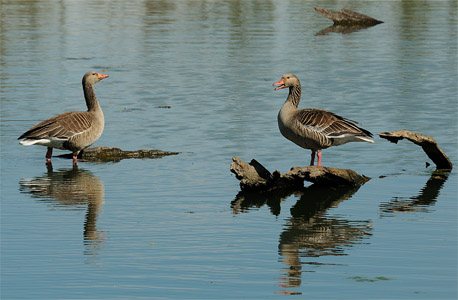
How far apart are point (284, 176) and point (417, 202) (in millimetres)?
2406

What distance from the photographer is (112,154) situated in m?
19.6

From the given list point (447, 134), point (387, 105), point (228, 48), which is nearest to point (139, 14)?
point (228, 48)

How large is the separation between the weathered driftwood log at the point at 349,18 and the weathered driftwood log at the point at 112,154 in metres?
36.4

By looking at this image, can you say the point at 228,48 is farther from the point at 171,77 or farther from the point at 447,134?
the point at 447,134

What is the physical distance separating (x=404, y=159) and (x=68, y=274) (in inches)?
388

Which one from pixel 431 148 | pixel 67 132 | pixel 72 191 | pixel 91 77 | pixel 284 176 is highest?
pixel 91 77

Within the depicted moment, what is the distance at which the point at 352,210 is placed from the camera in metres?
14.8

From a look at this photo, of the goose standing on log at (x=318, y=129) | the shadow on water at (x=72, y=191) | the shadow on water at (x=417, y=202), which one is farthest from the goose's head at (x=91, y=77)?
the shadow on water at (x=417, y=202)

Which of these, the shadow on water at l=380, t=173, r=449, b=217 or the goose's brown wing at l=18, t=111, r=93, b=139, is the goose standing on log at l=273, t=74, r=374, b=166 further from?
the goose's brown wing at l=18, t=111, r=93, b=139

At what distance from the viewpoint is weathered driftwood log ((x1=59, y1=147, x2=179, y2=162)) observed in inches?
763

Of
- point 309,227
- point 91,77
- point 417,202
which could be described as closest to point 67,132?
point 91,77

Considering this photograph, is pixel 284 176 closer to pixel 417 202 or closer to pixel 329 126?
pixel 329 126

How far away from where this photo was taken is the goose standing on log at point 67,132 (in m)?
18.6

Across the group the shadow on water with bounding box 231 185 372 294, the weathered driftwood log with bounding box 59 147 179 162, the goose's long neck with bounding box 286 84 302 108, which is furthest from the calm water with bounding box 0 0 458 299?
the goose's long neck with bounding box 286 84 302 108
